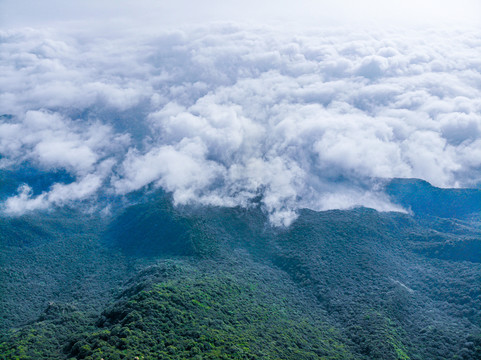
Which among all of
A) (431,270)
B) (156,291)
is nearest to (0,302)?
(156,291)

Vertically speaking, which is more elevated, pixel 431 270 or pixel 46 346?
pixel 46 346

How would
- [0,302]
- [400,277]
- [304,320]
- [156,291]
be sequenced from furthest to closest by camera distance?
[400,277]
[0,302]
[304,320]
[156,291]

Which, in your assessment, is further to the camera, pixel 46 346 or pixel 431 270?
pixel 431 270

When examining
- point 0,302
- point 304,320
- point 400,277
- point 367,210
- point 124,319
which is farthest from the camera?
point 367,210

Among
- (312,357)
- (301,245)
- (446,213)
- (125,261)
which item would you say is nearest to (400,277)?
(301,245)

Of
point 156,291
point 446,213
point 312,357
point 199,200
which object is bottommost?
point 446,213

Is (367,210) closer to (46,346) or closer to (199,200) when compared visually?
(199,200)
